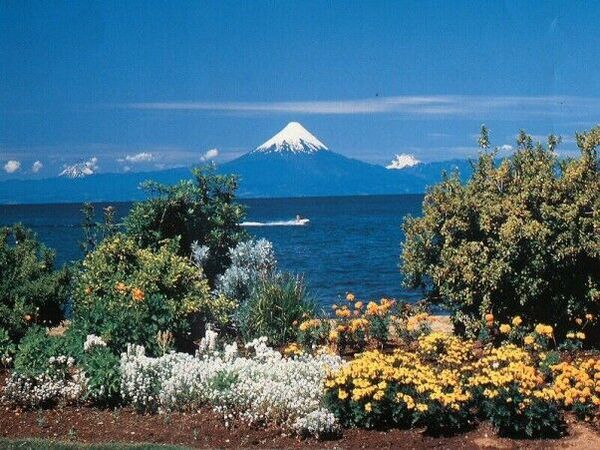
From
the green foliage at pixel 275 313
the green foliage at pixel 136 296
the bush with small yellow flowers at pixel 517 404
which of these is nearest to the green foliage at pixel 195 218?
A: the green foliage at pixel 136 296

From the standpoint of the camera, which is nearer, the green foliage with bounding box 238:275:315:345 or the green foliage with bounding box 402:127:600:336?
the green foliage with bounding box 402:127:600:336

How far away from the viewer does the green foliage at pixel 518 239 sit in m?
12.1

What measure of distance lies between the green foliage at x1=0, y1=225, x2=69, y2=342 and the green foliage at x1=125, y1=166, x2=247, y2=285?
2006mm

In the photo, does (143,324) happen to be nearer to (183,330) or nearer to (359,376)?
(183,330)

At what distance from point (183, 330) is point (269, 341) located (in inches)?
58.6

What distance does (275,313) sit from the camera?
43.0ft

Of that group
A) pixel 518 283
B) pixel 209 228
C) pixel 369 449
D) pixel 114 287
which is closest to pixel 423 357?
pixel 518 283

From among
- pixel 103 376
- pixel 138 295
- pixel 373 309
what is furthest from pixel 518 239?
pixel 103 376

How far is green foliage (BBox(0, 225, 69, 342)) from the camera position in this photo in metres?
12.9

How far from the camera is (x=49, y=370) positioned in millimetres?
10242

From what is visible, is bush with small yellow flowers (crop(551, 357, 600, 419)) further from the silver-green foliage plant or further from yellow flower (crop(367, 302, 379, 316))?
the silver-green foliage plant

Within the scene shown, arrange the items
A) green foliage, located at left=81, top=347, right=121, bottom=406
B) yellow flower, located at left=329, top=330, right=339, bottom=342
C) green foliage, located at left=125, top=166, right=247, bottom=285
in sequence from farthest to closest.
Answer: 1. green foliage, located at left=125, top=166, right=247, bottom=285
2. yellow flower, located at left=329, top=330, right=339, bottom=342
3. green foliage, located at left=81, top=347, right=121, bottom=406

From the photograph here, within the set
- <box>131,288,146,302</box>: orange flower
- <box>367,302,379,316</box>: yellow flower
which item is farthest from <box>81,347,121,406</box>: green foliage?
<box>367,302,379,316</box>: yellow flower

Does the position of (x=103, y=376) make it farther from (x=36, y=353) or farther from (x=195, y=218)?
(x=195, y=218)
